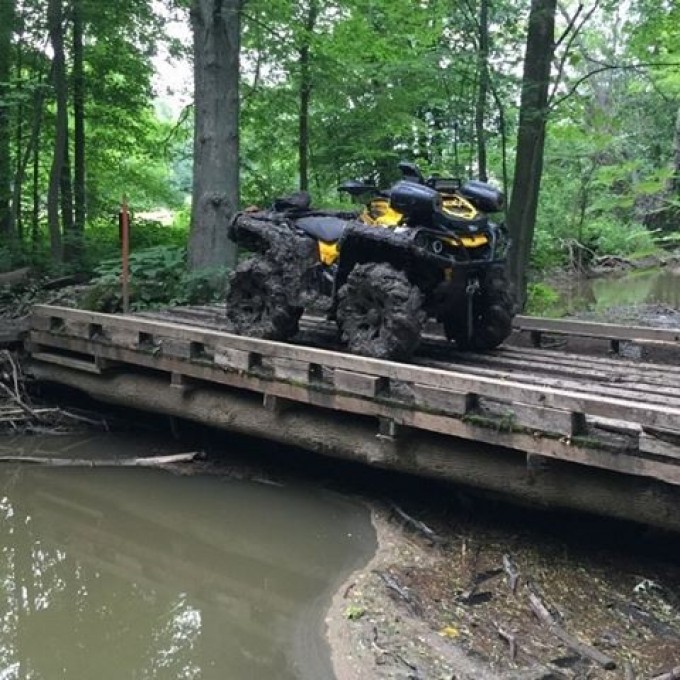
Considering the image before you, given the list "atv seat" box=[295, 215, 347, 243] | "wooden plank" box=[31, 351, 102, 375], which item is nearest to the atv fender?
"atv seat" box=[295, 215, 347, 243]

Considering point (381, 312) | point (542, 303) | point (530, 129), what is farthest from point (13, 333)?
point (542, 303)

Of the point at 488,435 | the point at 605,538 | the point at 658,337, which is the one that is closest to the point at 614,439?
the point at 488,435

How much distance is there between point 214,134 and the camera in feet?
30.5

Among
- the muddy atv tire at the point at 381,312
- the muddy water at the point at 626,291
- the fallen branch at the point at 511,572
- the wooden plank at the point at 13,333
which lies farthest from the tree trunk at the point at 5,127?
the fallen branch at the point at 511,572

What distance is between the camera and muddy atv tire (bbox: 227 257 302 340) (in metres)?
6.34

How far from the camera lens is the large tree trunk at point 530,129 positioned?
9.22 meters

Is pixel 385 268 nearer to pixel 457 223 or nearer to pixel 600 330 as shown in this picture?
pixel 457 223

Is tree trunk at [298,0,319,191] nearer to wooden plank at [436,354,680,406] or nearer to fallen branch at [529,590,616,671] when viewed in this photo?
wooden plank at [436,354,680,406]

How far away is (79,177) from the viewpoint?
46.2 ft

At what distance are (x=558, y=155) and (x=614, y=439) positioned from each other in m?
19.4

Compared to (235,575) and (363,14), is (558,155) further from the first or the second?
(235,575)

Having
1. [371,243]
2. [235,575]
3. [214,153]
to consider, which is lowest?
[235,575]

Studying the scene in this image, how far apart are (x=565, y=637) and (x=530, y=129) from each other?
6953 mm

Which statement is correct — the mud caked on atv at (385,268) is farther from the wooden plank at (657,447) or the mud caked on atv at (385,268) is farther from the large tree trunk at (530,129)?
the large tree trunk at (530,129)
